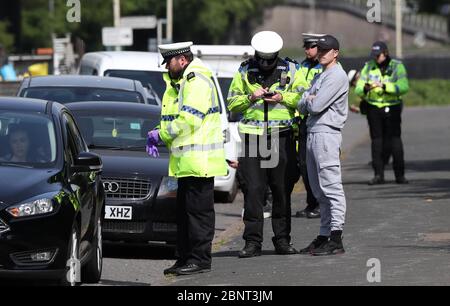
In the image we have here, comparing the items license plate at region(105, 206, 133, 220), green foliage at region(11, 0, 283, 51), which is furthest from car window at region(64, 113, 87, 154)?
green foliage at region(11, 0, 283, 51)

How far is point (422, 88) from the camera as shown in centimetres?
5525

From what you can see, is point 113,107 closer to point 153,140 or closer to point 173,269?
point 153,140

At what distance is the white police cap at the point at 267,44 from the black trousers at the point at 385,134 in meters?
7.62

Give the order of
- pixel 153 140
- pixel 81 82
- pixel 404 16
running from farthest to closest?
pixel 404 16 → pixel 81 82 → pixel 153 140

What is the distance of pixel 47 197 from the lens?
10195 mm

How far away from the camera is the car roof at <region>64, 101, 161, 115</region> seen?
15.1 m

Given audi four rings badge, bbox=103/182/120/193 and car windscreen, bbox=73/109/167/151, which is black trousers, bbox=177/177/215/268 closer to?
audi four rings badge, bbox=103/182/120/193

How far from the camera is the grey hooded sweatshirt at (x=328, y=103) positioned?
12.2 m

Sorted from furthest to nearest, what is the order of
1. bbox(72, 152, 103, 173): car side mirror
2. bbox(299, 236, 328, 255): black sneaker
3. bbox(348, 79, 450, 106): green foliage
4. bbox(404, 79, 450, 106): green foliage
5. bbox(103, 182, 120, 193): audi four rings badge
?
bbox(404, 79, 450, 106): green foliage, bbox(348, 79, 450, 106): green foliage, bbox(103, 182, 120, 193): audi four rings badge, bbox(299, 236, 328, 255): black sneaker, bbox(72, 152, 103, 173): car side mirror

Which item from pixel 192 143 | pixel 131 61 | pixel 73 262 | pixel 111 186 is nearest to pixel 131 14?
pixel 131 61

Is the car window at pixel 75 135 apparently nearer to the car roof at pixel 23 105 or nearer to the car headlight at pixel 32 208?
the car roof at pixel 23 105

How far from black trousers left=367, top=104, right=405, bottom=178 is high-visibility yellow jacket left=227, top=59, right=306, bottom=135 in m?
7.39

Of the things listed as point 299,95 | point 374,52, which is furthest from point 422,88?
point 299,95

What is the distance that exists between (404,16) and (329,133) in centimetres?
9961
